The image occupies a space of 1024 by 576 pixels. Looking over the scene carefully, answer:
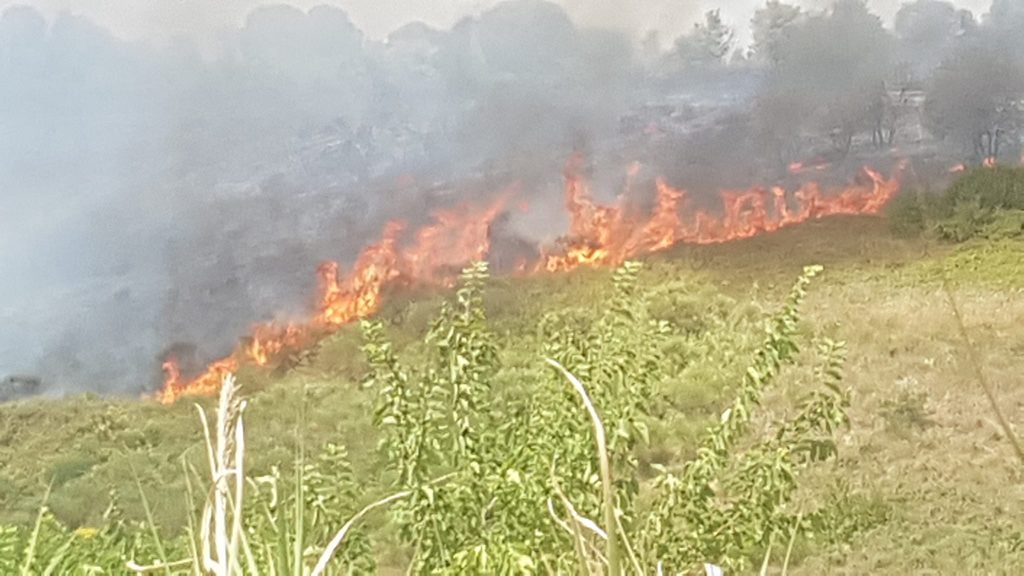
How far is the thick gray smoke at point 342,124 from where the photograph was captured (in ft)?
7.11

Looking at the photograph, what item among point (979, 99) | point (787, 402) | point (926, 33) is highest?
point (926, 33)

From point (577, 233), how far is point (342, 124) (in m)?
0.52

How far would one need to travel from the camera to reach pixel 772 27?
2197mm

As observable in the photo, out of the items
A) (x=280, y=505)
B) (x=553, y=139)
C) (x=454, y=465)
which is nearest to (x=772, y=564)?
(x=454, y=465)

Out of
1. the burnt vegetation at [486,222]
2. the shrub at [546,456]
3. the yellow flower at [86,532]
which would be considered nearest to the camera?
the shrub at [546,456]

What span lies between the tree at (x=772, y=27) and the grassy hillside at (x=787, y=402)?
357mm

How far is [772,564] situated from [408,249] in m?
0.92

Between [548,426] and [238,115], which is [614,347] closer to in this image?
[548,426]

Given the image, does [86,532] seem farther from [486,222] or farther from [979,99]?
[979,99]

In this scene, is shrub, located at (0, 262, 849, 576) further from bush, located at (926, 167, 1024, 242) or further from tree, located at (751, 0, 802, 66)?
tree, located at (751, 0, 802, 66)

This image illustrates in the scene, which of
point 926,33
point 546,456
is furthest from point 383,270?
point 926,33

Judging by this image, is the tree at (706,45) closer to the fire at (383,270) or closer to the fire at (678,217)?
the fire at (678,217)

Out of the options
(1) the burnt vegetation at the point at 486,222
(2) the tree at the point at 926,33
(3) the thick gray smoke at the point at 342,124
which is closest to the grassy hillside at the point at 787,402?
(1) the burnt vegetation at the point at 486,222

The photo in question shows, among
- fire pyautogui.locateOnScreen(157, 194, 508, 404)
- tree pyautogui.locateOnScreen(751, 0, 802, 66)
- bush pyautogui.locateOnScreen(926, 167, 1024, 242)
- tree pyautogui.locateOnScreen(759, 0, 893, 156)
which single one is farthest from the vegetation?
fire pyautogui.locateOnScreen(157, 194, 508, 404)
